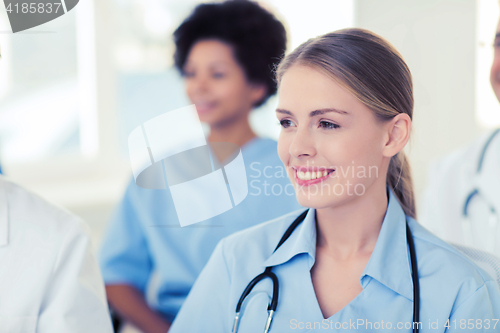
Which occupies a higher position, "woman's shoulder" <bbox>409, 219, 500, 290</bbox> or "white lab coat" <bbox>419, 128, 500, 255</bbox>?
"woman's shoulder" <bbox>409, 219, 500, 290</bbox>

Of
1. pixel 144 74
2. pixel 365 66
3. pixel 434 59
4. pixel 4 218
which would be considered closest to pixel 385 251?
pixel 365 66

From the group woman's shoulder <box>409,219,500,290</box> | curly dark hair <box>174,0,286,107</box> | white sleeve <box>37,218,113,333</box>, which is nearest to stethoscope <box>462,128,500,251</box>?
woman's shoulder <box>409,219,500,290</box>

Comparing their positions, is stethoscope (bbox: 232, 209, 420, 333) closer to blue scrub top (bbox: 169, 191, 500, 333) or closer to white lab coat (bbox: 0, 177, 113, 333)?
blue scrub top (bbox: 169, 191, 500, 333)

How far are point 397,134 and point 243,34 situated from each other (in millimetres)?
398

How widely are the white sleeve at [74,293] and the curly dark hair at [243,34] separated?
0.42m

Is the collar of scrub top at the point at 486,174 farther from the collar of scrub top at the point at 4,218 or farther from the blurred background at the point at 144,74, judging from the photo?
the collar of scrub top at the point at 4,218

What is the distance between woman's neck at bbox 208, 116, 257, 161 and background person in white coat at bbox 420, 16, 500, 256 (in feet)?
1.72

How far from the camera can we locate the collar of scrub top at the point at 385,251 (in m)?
0.73

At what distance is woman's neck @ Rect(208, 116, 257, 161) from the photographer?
2.94ft

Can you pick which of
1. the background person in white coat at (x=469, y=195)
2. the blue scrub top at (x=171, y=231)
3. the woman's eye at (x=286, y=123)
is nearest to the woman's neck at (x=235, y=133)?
the blue scrub top at (x=171, y=231)

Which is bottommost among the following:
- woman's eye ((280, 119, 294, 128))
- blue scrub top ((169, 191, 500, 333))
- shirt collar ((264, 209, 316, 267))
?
blue scrub top ((169, 191, 500, 333))

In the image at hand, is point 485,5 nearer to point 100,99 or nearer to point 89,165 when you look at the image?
point 100,99

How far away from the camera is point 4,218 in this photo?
0.76m

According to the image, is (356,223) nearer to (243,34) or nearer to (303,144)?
(303,144)
